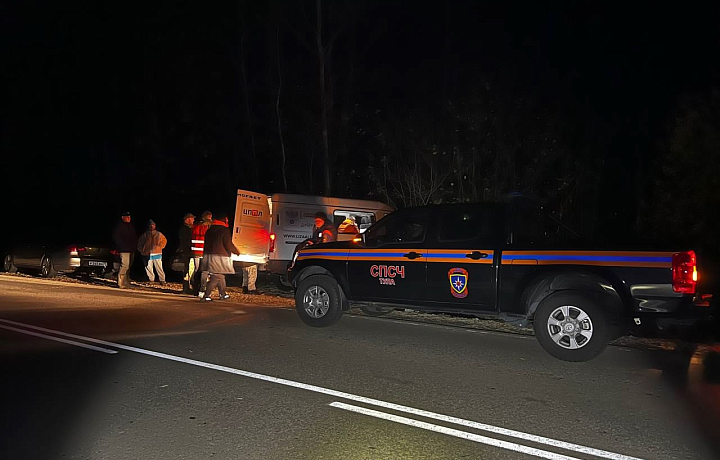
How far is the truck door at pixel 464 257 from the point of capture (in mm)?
7020

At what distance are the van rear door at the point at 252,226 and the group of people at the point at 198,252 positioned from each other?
13.1 inches

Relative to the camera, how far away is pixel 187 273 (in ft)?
41.6

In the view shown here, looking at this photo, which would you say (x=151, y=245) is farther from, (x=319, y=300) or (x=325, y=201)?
(x=319, y=300)

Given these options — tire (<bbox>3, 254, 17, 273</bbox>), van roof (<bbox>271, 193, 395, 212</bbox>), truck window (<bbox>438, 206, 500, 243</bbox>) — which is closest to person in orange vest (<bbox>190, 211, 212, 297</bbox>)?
van roof (<bbox>271, 193, 395, 212</bbox>)

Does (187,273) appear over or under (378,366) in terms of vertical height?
over

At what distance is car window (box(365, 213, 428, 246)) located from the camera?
779 centimetres

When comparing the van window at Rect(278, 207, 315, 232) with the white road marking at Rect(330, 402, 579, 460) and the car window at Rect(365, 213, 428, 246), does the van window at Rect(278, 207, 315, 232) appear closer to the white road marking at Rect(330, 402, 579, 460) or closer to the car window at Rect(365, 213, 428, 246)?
the car window at Rect(365, 213, 428, 246)

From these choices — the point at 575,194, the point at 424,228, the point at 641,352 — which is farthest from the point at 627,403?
the point at 575,194

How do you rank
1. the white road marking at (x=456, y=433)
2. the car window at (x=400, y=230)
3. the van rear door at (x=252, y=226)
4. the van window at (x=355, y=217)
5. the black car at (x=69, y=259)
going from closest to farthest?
the white road marking at (x=456, y=433), the car window at (x=400, y=230), the van rear door at (x=252, y=226), the van window at (x=355, y=217), the black car at (x=69, y=259)

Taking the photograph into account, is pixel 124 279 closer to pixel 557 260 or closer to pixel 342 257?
pixel 342 257

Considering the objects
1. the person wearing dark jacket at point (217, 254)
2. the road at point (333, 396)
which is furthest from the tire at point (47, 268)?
the road at point (333, 396)

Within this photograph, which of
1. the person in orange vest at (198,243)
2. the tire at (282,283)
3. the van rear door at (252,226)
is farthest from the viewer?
the tire at (282,283)

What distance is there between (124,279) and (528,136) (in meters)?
12.3

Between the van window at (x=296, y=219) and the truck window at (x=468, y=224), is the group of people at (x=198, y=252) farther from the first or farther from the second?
the truck window at (x=468, y=224)
